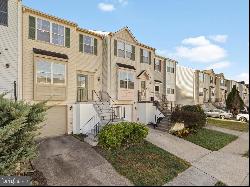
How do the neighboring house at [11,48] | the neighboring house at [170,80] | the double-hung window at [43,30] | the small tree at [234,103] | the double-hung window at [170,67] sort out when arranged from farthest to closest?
the small tree at [234,103]
the double-hung window at [170,67]
the neighboring house at [170,80]
the double-hung window at [43,30]
the neighboring house at [11,48]

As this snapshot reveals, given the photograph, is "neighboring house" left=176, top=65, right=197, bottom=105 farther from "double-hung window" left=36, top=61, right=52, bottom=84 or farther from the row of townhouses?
"double-hung window" left=36, top=61, right=52, bottom=84

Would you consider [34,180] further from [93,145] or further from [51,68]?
[51,68]

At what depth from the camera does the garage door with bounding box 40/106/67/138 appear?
19453 mm

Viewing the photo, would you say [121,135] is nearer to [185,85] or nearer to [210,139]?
[210,139]

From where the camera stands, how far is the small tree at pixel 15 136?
37.8 ft

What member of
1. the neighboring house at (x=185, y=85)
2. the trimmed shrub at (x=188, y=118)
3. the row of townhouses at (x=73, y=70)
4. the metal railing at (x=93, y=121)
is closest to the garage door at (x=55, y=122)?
the row of townhouses at (x=73, y=70)

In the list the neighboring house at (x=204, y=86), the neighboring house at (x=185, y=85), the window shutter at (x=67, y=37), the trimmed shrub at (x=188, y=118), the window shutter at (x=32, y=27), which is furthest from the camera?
the neighboring house at (x=204, y=86)

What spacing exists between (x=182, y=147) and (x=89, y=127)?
7.75 metres

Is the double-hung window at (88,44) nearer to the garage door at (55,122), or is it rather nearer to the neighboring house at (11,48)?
the garage door at (55,122)

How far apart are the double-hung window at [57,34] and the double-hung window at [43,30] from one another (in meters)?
0.47

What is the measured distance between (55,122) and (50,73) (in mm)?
3904

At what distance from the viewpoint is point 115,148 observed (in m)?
15.8

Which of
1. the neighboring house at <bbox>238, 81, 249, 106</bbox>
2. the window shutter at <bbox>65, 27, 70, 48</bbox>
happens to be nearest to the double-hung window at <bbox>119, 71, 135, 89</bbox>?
the window shutter at <bbox>65, 27, 70, 48</bbox>

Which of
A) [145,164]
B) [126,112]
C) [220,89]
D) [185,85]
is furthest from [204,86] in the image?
[145,164]
